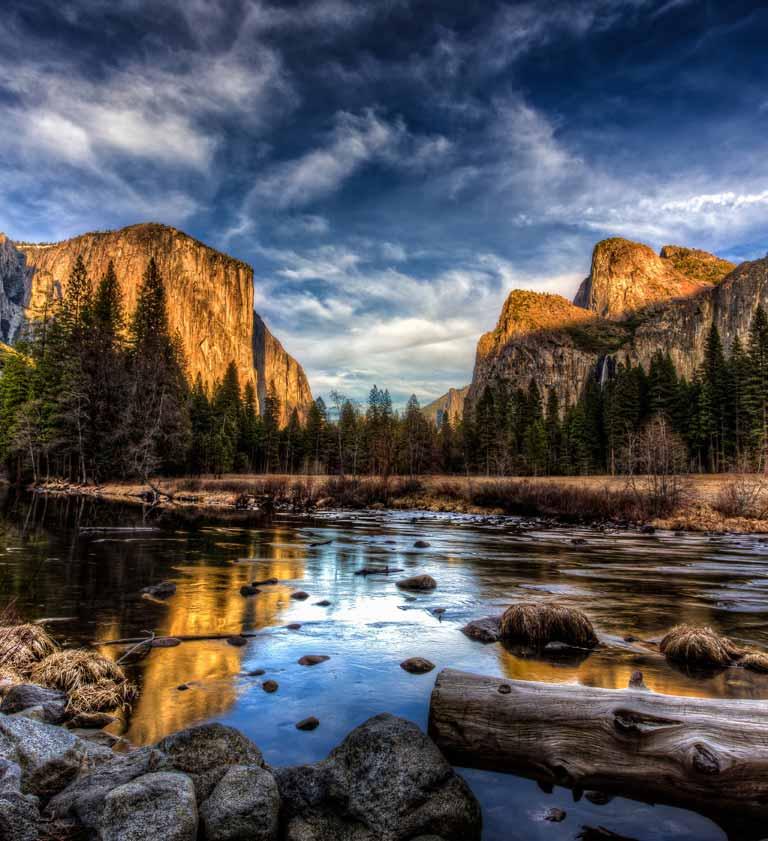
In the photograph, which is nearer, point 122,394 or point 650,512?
point 650,512

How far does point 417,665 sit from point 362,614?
11.5 ft

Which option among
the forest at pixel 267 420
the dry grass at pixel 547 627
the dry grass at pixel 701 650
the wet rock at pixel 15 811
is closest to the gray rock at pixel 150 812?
the wet rock at pixel 15 811

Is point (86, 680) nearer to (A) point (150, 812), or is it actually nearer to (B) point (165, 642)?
(B) point (165, 642)

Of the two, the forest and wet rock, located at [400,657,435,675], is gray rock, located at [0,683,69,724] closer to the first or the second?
wet rock, located at [400,657,435,675]

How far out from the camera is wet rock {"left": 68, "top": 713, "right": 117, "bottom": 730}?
621cm

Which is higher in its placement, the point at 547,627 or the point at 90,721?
the point at 547,627

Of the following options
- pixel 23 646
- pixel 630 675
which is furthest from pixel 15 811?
pixel 630 675

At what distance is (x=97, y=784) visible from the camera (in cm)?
423

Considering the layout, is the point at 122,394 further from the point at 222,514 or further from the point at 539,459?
the point at 539,459

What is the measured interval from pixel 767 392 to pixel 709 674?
240 feet

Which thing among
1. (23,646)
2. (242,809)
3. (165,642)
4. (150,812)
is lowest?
(165,642)

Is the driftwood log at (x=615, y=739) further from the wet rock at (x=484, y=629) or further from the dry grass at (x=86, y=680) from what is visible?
the wet rock at (x=484, y=629)

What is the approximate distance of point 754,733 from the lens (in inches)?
165

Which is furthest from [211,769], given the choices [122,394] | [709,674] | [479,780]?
[122,394]
